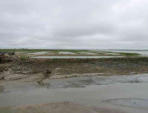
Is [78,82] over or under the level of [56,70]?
under

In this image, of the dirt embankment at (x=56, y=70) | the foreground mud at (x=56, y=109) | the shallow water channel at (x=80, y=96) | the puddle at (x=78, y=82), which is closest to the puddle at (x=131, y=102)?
the shallow water channel at (x=80, y=96)

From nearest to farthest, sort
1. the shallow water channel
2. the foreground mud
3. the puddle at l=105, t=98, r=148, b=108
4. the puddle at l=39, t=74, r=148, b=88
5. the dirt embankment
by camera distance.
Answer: the foreground mud → the puddle at l=105, t=98, r=148, b=108 → the shallow water channel → the puddle at l=39, t=74, r=148, b=88 → the dirt embankment

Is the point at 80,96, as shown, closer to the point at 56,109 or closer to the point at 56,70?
the point at 56,109

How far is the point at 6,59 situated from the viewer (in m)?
21.5

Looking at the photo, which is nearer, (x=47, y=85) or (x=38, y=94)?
(x=38, y=94)

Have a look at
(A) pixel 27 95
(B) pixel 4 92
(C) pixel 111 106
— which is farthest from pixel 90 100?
(B) pixel 4 92

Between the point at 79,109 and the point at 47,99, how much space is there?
6.94ft

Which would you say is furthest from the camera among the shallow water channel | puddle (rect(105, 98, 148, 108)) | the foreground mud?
the shallow water channel

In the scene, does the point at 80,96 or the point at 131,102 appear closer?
the point at 131,102

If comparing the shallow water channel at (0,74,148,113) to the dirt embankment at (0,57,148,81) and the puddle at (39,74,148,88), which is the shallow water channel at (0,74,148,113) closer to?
the puddle at (39,74,148,88)

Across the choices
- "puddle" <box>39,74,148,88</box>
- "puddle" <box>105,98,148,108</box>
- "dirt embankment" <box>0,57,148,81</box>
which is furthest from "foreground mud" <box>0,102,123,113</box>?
"dirt embankment" <box>0,57,148,81</box>

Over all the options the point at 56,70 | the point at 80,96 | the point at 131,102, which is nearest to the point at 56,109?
the point at 80,96

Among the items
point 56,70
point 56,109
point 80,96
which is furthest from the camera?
point 56,70

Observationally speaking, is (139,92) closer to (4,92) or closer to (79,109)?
(79,109)
